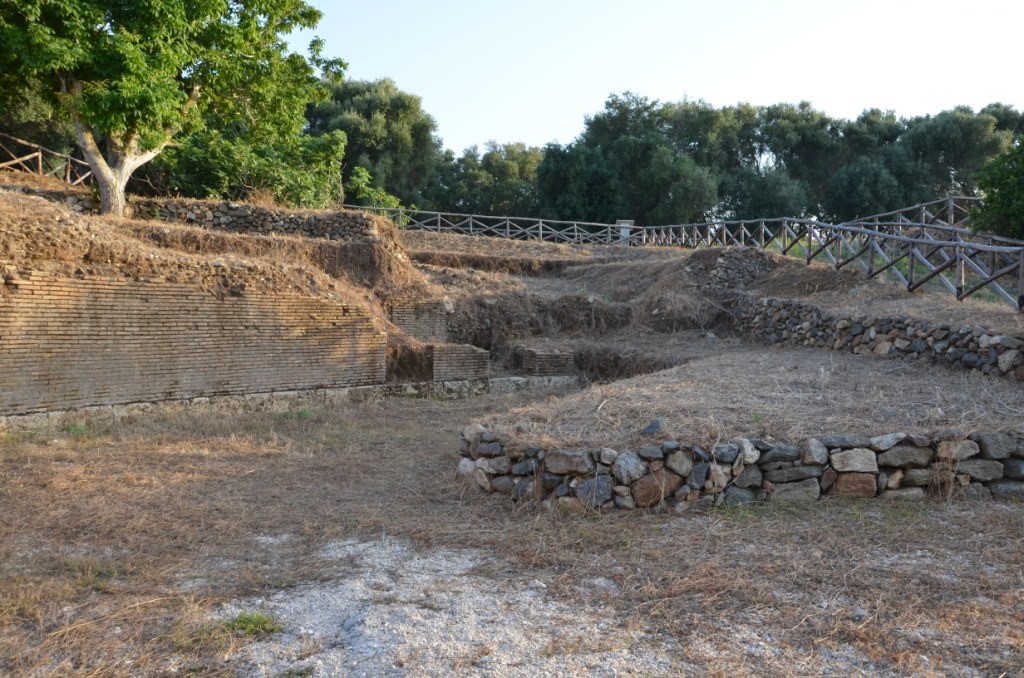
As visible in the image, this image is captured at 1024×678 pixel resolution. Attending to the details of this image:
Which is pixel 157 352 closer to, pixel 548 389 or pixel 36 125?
pixel 548 389

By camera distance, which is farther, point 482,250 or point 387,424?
point 482,250

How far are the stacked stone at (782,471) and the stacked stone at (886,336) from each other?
3.30 m

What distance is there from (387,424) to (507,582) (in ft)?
18.7

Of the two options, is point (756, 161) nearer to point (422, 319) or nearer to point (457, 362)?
point (422, 319)

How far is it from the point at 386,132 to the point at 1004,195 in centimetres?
2720

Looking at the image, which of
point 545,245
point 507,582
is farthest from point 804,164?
point 507,582

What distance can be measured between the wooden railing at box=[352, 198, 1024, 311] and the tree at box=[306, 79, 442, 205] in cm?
382

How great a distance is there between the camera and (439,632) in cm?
364

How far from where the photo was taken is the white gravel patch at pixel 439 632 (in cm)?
332

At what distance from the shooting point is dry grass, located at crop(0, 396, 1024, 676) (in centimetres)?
344

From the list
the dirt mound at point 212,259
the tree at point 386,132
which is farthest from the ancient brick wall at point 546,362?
the tree at point 386,132

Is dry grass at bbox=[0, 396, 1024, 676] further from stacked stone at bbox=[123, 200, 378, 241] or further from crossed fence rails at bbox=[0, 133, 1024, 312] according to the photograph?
stacked stone at bbox=[123, 200, 378, 241]

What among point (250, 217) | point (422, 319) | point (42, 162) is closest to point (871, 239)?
point (422, 319)

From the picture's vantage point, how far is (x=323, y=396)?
1105 cm
